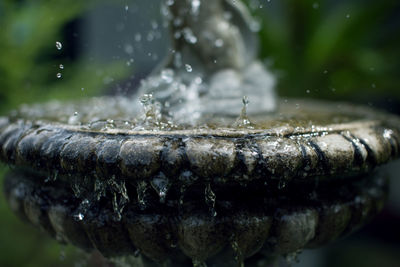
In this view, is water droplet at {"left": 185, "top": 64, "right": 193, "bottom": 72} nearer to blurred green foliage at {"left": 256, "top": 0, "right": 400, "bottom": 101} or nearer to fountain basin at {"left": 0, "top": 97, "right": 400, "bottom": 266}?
fountain basin at {"left": 0, "top": 97, "right": 400, "bottom": 266}

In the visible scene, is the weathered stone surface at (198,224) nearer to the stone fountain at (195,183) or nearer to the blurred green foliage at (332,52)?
the stone fountain at (195,183)

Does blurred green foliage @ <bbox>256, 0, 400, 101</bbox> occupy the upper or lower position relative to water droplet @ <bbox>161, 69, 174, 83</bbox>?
upper

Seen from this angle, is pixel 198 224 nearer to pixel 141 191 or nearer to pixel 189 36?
pixel 141 191

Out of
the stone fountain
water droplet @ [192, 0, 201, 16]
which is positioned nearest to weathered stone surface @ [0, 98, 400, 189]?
the stone fountain

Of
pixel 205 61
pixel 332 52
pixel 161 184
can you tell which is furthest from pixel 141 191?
pixel 332 52

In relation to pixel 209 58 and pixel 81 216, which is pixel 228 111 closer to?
pixel 209 58

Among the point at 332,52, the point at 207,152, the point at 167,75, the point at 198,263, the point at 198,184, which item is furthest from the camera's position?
the point at 332,52

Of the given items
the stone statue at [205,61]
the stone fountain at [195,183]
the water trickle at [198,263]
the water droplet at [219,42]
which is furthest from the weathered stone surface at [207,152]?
the water droplet at [219,42]
